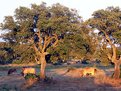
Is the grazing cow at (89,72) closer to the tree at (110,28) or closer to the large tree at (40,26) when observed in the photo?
the tree at (110,28)

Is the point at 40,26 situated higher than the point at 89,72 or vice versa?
the point at 40,26

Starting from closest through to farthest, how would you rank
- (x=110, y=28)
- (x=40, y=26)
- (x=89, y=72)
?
(x=40, y=26) < (x=110, y=28) < (x=89, y=72)

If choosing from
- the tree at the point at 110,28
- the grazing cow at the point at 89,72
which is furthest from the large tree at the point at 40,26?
the grazing cow at the point at 89,72

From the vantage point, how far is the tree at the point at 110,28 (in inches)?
1454

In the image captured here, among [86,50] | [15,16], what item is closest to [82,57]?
[86,50]

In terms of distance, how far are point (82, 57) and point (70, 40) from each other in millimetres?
2330

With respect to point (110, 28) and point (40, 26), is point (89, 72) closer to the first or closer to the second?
point (110, 28)

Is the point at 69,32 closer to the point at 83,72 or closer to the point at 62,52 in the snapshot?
the point at 62,52

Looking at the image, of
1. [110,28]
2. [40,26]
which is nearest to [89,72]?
[110,28]

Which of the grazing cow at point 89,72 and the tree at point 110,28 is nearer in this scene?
the tree at point 110,28

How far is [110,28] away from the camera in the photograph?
122ft

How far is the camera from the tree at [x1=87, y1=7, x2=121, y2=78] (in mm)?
36938

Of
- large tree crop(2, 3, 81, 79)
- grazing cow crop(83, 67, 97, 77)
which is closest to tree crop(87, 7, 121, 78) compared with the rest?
large tree crop(2, 3, 81, 79)

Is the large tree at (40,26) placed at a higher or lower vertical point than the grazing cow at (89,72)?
Result: higher
